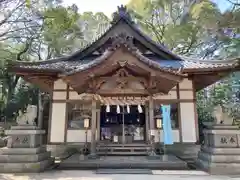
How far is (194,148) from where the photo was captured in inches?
395

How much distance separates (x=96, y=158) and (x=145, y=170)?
2.15m

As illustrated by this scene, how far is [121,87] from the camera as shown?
8.91 metres

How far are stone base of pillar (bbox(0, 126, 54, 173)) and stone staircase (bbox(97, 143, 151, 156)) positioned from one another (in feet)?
9.12

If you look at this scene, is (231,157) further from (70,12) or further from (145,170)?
(70,12)

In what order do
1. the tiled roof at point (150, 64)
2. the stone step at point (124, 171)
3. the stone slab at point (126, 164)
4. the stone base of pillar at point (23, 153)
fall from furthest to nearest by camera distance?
the tiled roof at point (150, 64) < the stone slab at point (126, 164) < the stone base of pillar at point (23, 153) < the stone step at point (124, 171)

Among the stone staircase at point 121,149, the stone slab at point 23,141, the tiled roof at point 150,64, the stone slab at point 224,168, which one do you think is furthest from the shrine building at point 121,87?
the stone slab at point 224,168

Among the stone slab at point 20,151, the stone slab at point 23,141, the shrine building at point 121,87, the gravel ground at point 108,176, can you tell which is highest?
the shrine building at point 121,87

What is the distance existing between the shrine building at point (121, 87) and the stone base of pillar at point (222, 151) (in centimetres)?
213

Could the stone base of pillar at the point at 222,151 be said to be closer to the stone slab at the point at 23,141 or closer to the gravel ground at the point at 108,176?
the gravel ground at the point at 108,176

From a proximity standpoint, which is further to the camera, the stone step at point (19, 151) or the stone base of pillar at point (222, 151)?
the stone step at point (19, 151)

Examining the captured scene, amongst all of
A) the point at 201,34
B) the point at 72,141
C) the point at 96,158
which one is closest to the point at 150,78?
the point at 96,158

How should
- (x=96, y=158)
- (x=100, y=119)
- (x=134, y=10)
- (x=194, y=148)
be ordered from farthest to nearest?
(x=134, y=10) → (x=100, y=119) → (x=194, y=148) → (x=96, y=158)

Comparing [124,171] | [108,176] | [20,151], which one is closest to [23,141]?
[20,151]

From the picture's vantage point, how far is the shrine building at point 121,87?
26.6 feet
